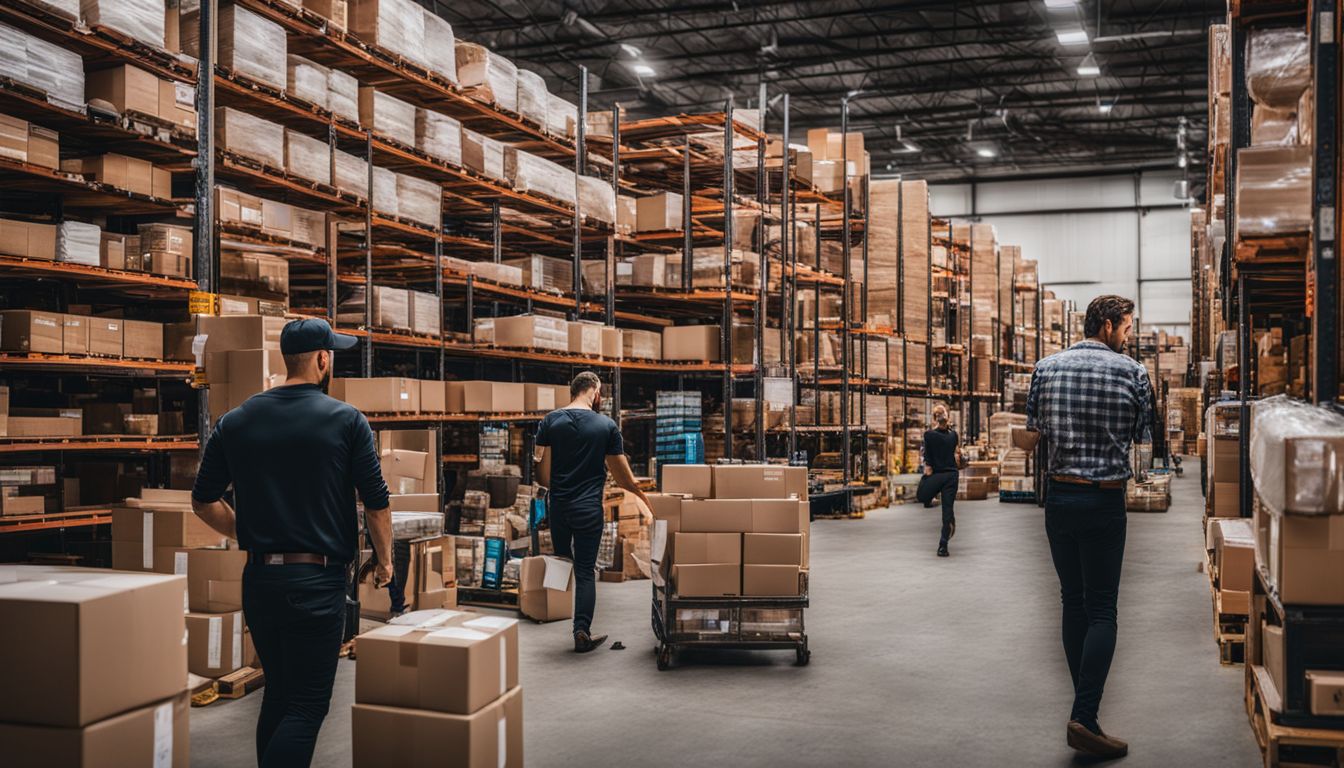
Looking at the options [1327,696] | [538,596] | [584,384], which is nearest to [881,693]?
[1327,696]

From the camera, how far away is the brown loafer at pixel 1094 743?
4586 mm

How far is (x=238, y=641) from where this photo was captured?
580 centimetres

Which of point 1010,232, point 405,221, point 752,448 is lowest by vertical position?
point 752,448

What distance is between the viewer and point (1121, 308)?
4758 mm

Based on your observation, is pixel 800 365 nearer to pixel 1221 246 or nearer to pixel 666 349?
pixel 666 349

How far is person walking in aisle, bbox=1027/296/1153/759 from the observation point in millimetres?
4477

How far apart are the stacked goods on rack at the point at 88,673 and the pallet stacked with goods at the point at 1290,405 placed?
140 inches

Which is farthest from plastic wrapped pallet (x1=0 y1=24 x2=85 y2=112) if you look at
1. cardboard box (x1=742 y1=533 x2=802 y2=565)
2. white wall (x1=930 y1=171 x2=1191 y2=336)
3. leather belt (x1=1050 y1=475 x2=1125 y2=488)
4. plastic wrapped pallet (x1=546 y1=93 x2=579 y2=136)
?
white wall (x1=930 y1=171 x2=1191 y2=336)

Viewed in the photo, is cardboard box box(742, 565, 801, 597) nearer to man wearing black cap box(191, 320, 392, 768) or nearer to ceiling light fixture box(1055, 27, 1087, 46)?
man wearing black cap box(191, 320, 392, 768)

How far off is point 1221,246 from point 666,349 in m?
7.25

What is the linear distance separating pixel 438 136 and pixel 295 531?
677 cm

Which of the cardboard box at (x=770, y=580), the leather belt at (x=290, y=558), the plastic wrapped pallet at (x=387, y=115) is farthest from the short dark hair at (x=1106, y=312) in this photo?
the plastic wrapped pallet at (x=387, y=115)

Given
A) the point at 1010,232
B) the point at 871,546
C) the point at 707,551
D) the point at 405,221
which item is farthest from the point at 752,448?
the point at 1010,232

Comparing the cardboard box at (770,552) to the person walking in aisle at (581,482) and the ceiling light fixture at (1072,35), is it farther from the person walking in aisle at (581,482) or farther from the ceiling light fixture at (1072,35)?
the ceiling light fixture at (1072,35)
